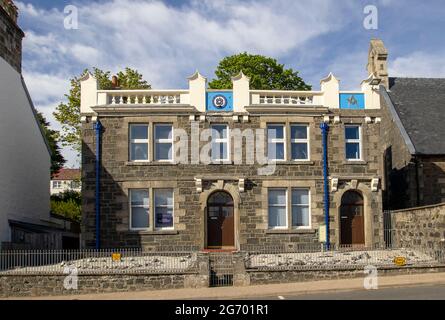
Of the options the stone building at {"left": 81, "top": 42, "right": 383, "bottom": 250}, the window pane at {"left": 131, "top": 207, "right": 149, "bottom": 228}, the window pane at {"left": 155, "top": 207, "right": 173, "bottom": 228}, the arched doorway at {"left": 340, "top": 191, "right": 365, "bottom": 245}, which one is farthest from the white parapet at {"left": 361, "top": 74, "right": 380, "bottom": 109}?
the window pane at {"left": 131, "top": 207, "right": 149, "bottom": 228}

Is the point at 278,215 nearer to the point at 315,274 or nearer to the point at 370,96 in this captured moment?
the point at 315,274

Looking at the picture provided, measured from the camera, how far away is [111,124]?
77.7 ft

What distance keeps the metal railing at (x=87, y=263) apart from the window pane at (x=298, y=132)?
24.6 feet

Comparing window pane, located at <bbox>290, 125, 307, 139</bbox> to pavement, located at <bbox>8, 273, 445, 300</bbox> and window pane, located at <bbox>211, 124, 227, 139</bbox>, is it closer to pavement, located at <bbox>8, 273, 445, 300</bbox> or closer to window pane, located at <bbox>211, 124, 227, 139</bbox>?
window pane, located at <bbox>211, 124, 227, 139</bbox>

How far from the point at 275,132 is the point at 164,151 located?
5048 mm

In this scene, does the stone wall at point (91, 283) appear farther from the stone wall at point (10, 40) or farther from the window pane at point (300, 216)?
the stone wall at point (10, 40)

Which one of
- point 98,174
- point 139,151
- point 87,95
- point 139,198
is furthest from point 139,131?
point 139,198

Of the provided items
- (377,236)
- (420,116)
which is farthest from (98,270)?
(420,116)

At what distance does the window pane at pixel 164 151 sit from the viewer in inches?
942

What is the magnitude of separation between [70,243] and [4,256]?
12.1m

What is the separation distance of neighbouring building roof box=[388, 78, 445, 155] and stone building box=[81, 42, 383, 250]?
16.9 ft

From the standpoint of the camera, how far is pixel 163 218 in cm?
2366

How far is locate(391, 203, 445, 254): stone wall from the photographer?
20.7m

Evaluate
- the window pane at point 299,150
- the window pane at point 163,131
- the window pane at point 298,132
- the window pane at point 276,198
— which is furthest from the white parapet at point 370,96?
the window pane at point 163,131
